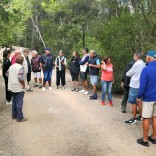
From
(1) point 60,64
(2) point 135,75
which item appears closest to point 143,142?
(2) point 135,75

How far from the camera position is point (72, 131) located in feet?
26.0

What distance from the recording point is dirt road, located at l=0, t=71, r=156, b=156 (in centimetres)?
672

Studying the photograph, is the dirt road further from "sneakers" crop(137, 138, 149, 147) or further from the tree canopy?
the tree canopy

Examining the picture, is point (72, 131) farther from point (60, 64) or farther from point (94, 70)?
point (60, 64)

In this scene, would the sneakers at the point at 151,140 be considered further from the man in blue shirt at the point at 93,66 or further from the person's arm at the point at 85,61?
the person's arm at the point at 85,61

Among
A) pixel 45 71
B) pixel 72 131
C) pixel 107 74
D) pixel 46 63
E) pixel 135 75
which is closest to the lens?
pixel 72 131

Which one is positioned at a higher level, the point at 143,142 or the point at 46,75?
the point at 46,75

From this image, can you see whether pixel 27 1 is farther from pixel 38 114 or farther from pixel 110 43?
pixel 38 114

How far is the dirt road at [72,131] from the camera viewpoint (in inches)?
265

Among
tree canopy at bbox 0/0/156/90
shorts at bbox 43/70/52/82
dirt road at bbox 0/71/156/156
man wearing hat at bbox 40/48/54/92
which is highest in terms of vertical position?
tree canopy at bbox 0/0/156/90

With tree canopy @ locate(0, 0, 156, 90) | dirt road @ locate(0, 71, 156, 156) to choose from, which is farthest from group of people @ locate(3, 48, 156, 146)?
tree canopy @ locate(0, 0, 156, 90)

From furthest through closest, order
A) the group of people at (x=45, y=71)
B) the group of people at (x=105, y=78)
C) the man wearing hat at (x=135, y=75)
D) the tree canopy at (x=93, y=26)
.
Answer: the tree canopy at (x=93, y=26) → the group of people at (x=45, y=71) → the man wearing hat at (x=135, y=75) → the group of people at (x=105, y=78)

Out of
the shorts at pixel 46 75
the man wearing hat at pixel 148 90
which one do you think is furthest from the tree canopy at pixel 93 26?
the man wearing hat at pixel 148 90

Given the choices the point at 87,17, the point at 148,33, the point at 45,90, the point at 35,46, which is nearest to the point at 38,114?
the point at 45,90
